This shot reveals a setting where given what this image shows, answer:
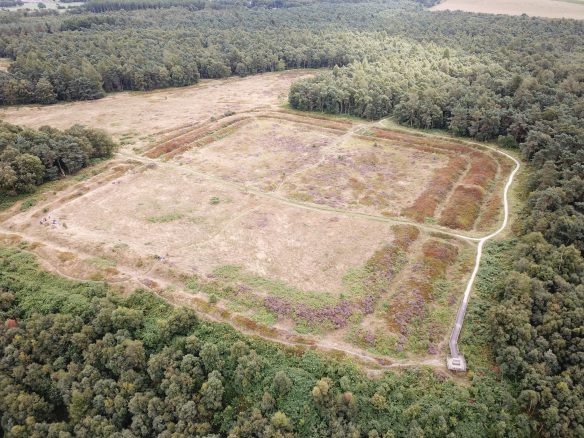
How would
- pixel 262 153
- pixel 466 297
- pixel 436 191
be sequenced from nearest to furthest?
pixel 466 297 < pixel 436 191 < pixel 262 153

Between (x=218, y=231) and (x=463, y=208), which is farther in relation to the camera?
(x=463, y=208)

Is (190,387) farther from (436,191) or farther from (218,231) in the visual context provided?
(436,191)

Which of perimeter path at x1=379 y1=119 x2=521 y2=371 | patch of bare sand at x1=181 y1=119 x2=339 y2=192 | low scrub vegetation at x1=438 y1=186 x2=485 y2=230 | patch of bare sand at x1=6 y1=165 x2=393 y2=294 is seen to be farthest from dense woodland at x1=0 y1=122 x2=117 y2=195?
perimeter path at x1=379 y1=119 x2=521 y2=371

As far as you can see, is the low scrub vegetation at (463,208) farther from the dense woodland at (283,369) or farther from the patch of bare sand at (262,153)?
the patch of bare sand at (262,153)

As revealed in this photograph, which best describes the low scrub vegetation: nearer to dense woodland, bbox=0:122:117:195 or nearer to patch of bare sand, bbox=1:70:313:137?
patch of bare sand, bbox=1:70:313:137

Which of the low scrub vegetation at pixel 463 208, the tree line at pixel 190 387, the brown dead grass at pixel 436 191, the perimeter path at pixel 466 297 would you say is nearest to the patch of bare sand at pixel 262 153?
the brown dead grass at pixel 436 191

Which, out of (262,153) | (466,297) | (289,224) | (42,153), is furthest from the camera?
(262,153)

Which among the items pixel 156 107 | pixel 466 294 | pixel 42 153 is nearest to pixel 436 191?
pixel 466 294

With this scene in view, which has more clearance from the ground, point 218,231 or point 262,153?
point 262,153

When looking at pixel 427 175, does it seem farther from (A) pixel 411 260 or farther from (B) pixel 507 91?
(B) pixel 507 91

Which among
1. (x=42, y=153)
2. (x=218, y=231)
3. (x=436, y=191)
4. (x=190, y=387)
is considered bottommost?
(x=190, y=387)
